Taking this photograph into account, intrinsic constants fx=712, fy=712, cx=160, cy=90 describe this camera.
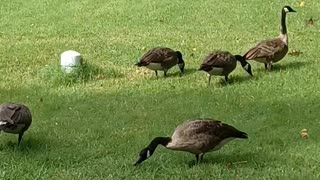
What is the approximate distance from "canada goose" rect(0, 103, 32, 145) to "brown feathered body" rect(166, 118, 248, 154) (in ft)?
4.90

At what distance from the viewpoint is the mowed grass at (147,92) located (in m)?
6.18

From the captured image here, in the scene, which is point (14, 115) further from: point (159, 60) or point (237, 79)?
point (237, 79)

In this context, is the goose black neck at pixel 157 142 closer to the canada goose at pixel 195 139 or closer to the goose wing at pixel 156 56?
the canada goose at pixel 195 139

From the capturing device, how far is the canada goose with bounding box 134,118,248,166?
5.98 m

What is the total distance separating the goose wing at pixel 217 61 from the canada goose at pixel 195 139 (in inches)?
103

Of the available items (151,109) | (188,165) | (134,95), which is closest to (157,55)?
(134,95)

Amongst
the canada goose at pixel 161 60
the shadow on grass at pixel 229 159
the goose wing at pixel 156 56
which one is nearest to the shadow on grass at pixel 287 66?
the canada goose at pixel 161 60

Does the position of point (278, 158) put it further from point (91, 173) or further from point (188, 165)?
point (91, 173)

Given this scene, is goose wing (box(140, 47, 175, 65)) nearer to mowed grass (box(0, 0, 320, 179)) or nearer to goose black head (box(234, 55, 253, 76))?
mowed grass (box(0, 0, 320, 179))

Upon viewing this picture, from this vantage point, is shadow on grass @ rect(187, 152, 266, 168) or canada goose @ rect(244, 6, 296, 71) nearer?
shadow on grass @ rect(187, 152, 266, 168)

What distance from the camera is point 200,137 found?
5.98 metres

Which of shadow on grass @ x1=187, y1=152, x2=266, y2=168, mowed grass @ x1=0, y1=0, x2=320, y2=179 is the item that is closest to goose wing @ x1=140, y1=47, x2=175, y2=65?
mowed grass @ x1=0, y1=0, x2=320, y2=179

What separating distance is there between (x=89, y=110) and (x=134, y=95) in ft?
2.54

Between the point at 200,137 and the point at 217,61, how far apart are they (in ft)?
9.30
